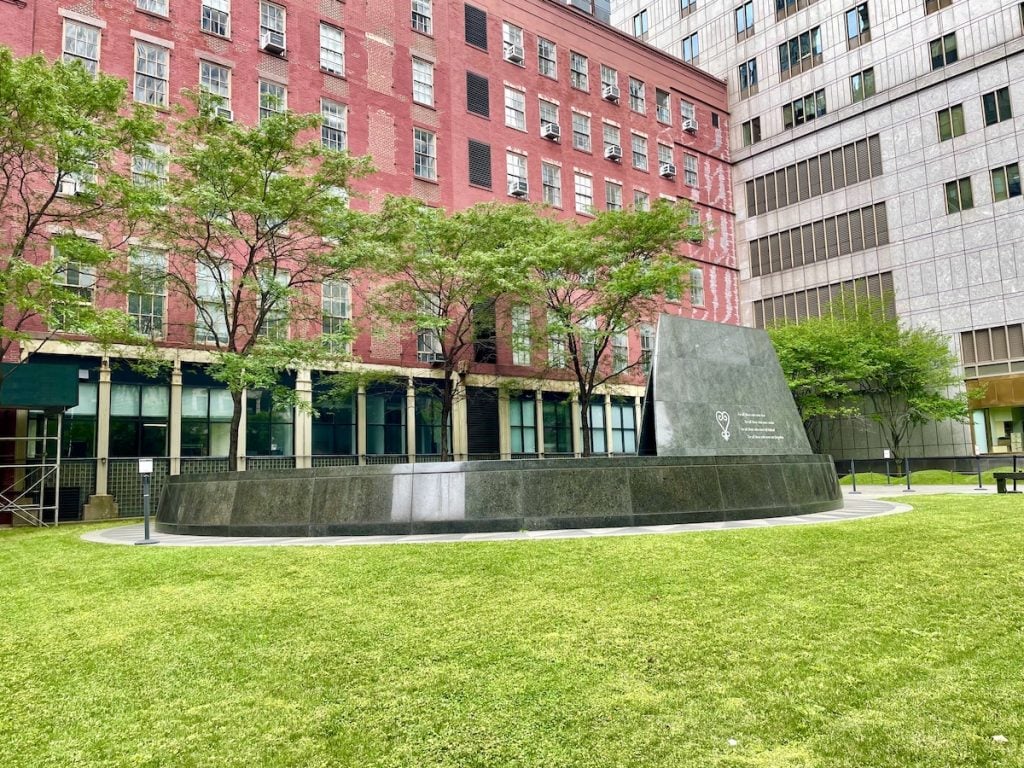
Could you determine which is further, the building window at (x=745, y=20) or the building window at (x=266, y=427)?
the building window at (x=745, y=20)

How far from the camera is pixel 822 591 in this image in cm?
676

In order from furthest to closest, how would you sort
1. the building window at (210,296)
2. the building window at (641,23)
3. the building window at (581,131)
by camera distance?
the building window at (641,23)
the building window at (581,131)
the building window at (210,296)

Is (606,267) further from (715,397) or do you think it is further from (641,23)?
(641,23)

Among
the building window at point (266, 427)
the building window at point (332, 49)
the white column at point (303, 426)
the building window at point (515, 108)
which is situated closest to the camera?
the building window at point (266, 427)

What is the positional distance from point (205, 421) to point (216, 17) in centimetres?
1456

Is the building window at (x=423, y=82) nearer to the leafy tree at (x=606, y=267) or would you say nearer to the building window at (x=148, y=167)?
the leafy tree at (x=606, y=267)

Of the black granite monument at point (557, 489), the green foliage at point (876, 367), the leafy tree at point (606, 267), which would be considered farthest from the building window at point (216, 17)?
the green foliage at point (876, 367)

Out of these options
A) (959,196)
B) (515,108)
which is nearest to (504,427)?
(515,108)

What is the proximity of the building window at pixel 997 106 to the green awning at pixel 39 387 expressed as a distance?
40.7m

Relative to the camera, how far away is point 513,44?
35.9m

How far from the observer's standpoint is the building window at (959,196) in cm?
3712

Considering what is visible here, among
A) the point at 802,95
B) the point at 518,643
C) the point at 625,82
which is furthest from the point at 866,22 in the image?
the point at 518,643

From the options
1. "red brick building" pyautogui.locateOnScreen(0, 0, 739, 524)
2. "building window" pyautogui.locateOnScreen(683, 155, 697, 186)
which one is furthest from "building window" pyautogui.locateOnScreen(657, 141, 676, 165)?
"building window" pyautogui.locateOnScreen(683, 155, 697, 186)

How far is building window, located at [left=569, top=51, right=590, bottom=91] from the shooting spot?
38.1 m
